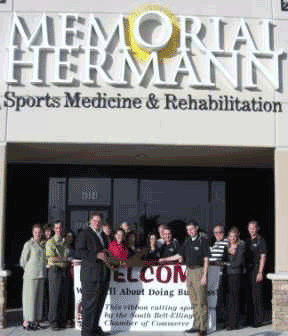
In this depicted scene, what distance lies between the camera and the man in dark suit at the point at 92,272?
29.5ft

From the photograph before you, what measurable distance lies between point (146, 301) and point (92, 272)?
139cm

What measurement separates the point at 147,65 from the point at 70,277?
4251 millimetres

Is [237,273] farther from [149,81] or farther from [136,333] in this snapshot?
[149,81]

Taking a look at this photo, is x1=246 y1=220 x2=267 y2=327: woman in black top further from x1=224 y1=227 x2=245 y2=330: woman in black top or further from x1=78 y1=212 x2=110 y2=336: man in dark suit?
x1=78 y1=212 x2=110 y2=336: man in dark suit

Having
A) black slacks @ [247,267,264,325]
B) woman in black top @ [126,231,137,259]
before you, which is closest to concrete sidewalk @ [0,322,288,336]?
black slacks @ [247,267,264,325]

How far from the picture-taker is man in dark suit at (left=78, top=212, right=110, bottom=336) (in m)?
8.98

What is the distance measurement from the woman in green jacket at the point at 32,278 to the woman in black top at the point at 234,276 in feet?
11.2

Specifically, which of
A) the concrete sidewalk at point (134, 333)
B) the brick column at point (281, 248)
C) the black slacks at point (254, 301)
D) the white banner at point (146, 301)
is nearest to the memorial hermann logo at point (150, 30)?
the brick column at point (281, 248)

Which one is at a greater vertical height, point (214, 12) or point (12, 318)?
point (214, 12)

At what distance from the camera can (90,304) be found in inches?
356

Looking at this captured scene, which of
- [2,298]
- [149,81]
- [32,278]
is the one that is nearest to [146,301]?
[32,278]

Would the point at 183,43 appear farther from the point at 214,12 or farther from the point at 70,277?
the point at 70,277

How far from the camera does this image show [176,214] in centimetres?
1416

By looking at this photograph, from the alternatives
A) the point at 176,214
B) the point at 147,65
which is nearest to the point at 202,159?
the point at 176,214
